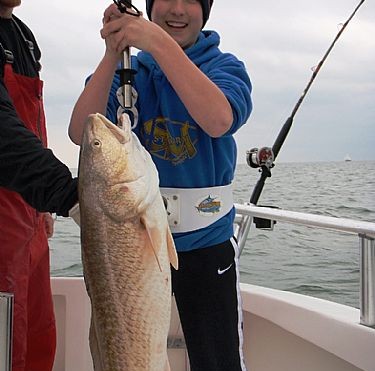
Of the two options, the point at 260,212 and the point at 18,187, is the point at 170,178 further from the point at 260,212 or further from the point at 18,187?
the point at 260,212

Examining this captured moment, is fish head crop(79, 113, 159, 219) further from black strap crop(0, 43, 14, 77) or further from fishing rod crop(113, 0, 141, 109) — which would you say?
black strap crop(0, 43, 14, 77)

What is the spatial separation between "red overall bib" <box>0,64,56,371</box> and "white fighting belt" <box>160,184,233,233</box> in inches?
23.9

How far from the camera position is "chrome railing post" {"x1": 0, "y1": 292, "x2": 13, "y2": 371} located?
1303mm

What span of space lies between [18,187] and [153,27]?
653 millimetres

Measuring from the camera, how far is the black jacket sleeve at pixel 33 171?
63.2 inches

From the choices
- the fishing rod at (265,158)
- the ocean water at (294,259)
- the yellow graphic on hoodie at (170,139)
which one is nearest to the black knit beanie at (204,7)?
the yellow graphic on hoodie at (170,139)

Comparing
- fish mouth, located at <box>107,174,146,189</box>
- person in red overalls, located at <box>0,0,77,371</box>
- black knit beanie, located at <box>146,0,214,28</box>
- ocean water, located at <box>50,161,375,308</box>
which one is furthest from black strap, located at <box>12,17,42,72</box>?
ocean water, located at <box>50,161,375,308</box>

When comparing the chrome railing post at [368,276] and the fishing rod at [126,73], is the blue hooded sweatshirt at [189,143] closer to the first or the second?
the fishing rod at [126,73]

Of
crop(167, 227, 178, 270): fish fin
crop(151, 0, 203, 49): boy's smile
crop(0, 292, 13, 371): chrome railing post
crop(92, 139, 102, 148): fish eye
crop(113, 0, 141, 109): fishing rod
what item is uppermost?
crop(151, 0, 203, 49): boy's smile

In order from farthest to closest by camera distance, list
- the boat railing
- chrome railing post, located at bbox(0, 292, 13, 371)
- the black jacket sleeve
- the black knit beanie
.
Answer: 1. the boat railing
2. the black knit beanie
3. the black jacket sleeve
4. chrome railing post, located at bbox(0, 292, 13, 371)

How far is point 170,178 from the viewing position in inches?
86.8

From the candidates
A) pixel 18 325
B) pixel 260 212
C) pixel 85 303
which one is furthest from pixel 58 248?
pixel 18 325

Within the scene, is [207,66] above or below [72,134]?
above

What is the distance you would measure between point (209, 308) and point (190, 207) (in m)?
0.40
